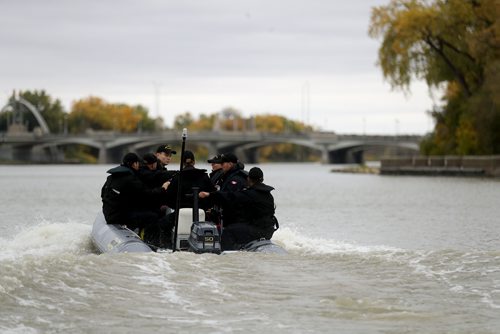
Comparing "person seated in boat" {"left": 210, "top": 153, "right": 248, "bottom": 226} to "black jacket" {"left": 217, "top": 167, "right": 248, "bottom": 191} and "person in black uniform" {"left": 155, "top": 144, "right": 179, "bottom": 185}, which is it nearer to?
"black jacket" {"left": 217, "top": 167, "right": 248, "bottom": 191}

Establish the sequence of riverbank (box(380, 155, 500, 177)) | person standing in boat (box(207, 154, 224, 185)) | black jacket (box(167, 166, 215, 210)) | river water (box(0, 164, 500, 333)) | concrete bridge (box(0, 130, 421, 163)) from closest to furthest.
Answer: river water (box(0, 164, 500, 333)) < black jacket (box(167, 166, 215, 210)) < person standing in boat (box(207, 154, 224, 185)) < riverbank (box(380, 155, 500, 177)) < concrete bridge (box(0, 130, 421, 163))

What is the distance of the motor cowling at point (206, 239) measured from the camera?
1559 centimetres

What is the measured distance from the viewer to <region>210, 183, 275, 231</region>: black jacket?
16.6 meters

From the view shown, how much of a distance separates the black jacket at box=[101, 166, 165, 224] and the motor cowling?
1998 mm

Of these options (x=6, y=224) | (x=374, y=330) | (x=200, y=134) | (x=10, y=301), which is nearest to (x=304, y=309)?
(x=374, y=330)

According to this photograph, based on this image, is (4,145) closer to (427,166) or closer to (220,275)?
(427,166)

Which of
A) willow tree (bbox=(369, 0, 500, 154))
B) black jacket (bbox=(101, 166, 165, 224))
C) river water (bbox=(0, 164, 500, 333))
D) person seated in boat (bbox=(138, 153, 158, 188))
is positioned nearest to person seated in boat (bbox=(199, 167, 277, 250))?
river water (bbox=(0, 164, 500, 333))

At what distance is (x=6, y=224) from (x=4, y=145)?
114009mm

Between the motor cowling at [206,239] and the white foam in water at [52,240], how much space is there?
147 inches

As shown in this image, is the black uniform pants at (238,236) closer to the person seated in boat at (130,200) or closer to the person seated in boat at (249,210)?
the person seated in boat at (249,210)

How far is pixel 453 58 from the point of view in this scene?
2429 inches

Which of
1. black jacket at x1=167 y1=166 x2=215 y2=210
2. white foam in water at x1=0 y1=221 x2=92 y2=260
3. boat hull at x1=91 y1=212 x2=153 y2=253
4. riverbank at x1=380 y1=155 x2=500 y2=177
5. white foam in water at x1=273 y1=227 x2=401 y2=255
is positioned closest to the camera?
boat hull at x1=91 y1=212 x2=153 y2=253

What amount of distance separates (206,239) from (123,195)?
274 cm

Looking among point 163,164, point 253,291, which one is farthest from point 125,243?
point 253,291
